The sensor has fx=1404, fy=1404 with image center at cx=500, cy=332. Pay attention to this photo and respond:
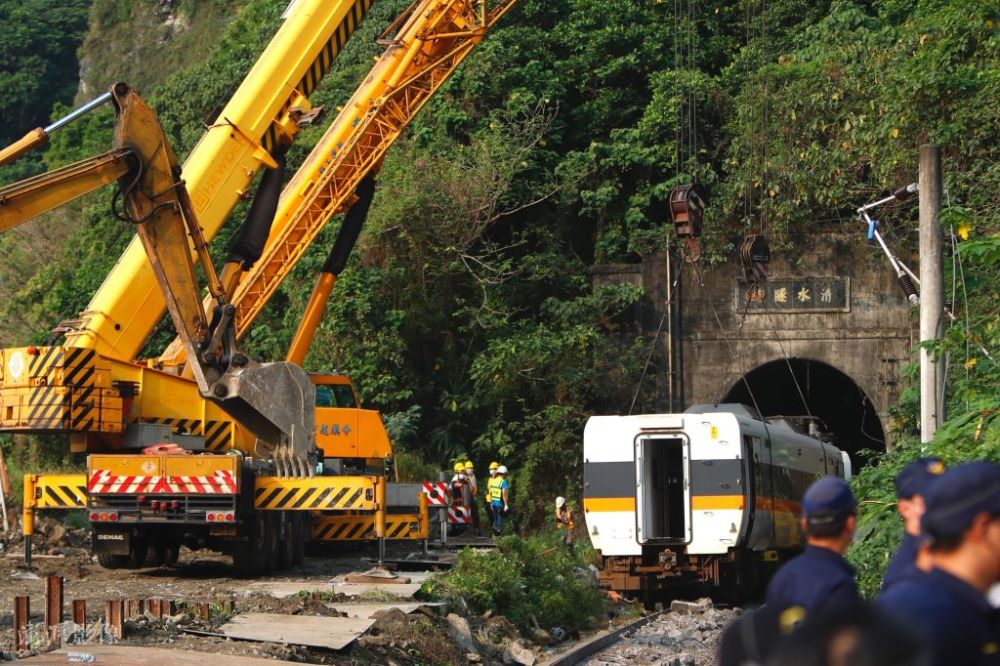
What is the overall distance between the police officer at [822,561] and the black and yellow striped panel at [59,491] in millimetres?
14133

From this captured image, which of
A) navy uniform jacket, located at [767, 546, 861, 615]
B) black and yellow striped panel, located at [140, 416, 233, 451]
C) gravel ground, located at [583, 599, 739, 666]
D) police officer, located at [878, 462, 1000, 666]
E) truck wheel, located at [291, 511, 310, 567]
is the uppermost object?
black and yellow striped panel, located at [140, 416, 233, 451]

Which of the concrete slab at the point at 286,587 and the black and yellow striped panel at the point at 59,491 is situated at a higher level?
the black and yellow striped panel at the point at 59,491

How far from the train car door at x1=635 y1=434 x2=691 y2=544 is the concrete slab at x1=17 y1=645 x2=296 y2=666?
28.2 ft

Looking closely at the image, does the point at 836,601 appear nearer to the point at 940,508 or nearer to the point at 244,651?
the point at 940,508

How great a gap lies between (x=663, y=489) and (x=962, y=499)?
52.2 feet

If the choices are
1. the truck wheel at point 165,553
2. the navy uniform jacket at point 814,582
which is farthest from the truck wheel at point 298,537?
the navy uniform jacket at point 814,582

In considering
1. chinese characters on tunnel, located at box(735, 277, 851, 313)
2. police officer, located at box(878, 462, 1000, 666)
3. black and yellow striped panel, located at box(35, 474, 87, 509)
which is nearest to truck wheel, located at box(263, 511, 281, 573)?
black and yellow striped panel, located at box(35, 474, 87, 509)

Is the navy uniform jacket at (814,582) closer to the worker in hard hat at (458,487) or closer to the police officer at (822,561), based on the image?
the police officer at (822,561)

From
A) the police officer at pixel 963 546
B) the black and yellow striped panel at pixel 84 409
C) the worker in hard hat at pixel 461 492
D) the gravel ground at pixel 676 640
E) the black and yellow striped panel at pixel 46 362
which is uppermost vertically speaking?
the black and yellow striped panel at pixel 46 362

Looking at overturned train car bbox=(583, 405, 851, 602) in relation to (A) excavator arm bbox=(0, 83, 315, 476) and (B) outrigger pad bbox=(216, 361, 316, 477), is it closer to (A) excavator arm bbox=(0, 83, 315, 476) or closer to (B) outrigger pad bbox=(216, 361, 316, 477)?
(B) outrigger pad bbox=(216, 361, 316, 477)

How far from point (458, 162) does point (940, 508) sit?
28.5 m

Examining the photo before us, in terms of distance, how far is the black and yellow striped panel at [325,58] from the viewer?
2034cm

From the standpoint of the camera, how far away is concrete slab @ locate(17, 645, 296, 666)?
10.0 m

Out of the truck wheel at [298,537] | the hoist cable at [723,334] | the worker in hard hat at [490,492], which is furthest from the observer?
the hoist cable at [723,334]
